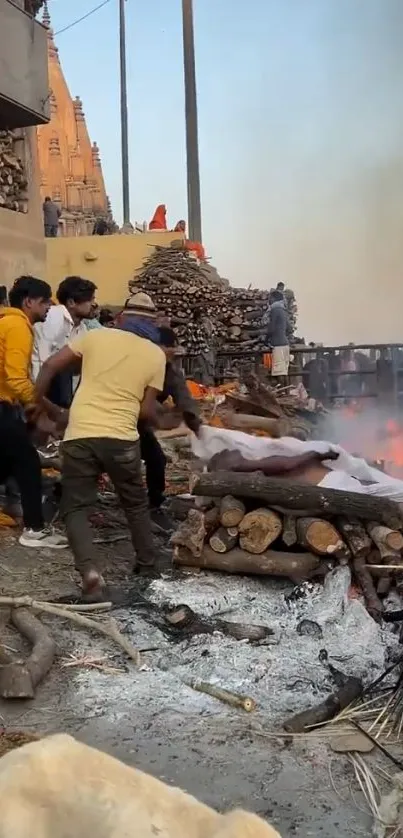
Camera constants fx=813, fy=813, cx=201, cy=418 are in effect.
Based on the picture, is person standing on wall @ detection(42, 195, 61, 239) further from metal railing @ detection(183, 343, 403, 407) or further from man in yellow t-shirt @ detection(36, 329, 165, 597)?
man in yellow t-shirt @ detection(36, 329, 165, 597)

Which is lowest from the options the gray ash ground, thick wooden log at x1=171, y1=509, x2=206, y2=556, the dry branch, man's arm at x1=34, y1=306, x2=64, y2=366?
the gray ash ground

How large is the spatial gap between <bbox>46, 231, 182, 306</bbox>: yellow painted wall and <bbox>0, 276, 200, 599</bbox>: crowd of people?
550 inches

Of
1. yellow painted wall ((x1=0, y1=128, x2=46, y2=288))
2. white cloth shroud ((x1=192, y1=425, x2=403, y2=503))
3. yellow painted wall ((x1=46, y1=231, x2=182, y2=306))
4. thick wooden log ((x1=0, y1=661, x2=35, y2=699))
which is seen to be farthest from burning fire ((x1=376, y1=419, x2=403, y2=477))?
yellow painted wall ((x1=46, y1=231, x2=182, y2=306))

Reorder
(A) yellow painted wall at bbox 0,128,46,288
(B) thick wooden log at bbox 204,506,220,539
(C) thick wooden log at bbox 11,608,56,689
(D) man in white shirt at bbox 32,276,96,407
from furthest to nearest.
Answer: (A) yellow painted wall at bbox 0,128,46,288 < (D) man in white shirt at bbox 32,276,96,407 < (B) thick wooden log at bbox 204,506,220,539 < (C) thick wooden log at bbox 11,608,56,689

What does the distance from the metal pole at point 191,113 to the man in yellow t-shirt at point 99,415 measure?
1647 centimetres

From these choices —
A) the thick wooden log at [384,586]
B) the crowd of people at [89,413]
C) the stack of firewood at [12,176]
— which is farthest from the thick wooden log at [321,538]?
the stack of firewood at [12,176]

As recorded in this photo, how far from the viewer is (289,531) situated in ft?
17.8

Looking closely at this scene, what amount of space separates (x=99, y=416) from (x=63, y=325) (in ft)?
7.61

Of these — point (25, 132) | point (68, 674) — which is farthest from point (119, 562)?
point (25, 132)

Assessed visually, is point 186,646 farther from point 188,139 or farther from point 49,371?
point 188,139

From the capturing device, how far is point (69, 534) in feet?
16.6

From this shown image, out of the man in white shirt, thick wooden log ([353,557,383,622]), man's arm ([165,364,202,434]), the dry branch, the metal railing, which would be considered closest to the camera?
the dry branch

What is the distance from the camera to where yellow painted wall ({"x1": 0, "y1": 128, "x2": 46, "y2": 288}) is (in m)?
12.0

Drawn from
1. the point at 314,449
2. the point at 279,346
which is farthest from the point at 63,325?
the point at 279,346
